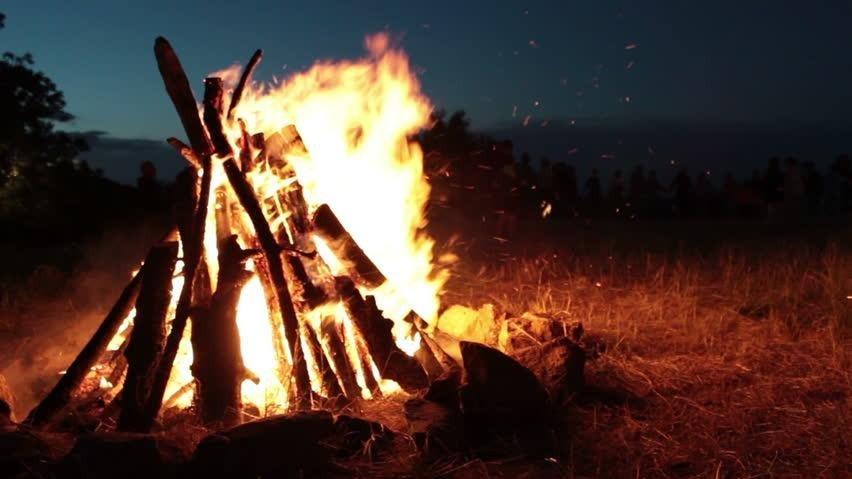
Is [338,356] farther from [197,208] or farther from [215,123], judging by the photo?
[215,123]

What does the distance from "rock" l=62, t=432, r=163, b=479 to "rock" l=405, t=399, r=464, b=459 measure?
3.50 feet

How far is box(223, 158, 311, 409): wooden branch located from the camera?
3758mm

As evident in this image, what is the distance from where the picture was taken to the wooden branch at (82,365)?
146 inches

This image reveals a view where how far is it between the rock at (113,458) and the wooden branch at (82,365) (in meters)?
0.91

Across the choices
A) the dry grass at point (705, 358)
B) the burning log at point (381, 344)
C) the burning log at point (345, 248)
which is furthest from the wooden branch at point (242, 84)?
the dry grass at point (705, 358)

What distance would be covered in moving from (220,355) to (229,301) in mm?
265

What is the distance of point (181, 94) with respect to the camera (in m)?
4.18

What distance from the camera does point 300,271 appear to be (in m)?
4.04

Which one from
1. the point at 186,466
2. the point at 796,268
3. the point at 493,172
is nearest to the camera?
the point at 186,466

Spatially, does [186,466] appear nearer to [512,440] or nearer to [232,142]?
[512,440]

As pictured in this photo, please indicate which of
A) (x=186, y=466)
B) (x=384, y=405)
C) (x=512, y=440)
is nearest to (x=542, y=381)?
(x=512, y=440)

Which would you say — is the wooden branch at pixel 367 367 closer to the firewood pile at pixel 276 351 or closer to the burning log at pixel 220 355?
the firewood pile at pixel 276 351

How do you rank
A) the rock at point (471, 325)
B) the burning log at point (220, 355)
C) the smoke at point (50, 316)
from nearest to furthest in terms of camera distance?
the burning log at point (220, 355) < the smoke at point (50, 316) < the rock at point (471, 325)

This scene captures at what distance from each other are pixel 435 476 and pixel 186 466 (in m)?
0.99
